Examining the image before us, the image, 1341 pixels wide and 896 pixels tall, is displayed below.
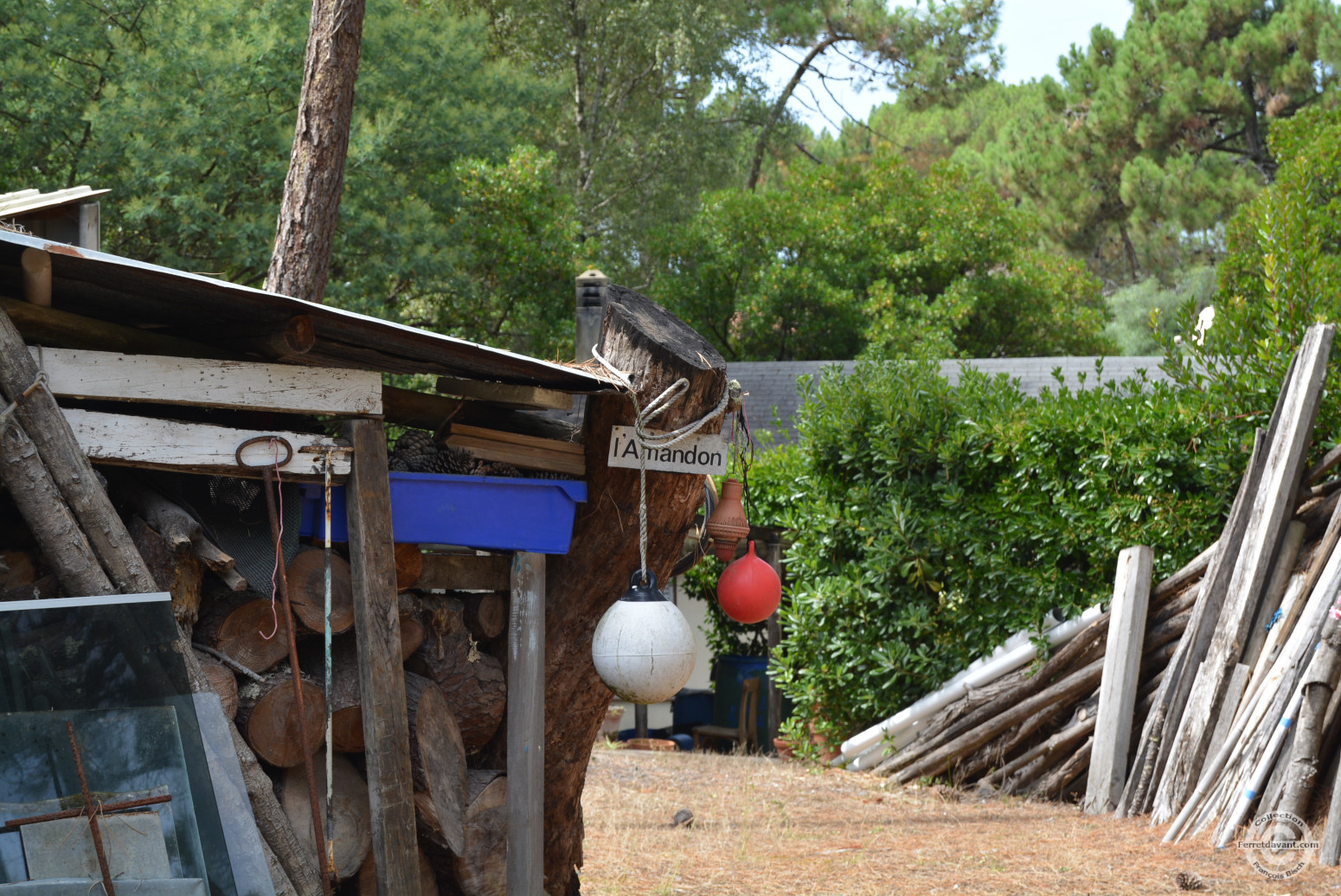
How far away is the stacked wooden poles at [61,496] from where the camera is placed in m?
2.57

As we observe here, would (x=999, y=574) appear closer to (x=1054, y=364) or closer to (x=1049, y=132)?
(x=1054, y=364)

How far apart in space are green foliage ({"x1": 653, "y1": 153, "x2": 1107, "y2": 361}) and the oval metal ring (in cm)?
1442

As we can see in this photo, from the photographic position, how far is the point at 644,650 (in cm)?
316

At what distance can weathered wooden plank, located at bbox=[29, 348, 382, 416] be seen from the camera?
2740 millimetres

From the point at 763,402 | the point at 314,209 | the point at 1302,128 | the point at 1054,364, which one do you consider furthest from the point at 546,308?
the point at 1302,128

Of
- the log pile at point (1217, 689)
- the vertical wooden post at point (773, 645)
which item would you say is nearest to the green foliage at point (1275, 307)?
the log pile at point (1217, 689)

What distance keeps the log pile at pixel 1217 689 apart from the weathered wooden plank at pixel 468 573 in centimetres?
388

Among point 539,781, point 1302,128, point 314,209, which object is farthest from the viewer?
point 1302,128

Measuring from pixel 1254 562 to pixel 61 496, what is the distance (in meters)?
5.61

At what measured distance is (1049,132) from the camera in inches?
825

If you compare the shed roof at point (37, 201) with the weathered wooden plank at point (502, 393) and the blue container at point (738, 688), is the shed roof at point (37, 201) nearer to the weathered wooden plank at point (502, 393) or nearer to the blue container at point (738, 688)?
the weathered wooden plank at point (502, 393)

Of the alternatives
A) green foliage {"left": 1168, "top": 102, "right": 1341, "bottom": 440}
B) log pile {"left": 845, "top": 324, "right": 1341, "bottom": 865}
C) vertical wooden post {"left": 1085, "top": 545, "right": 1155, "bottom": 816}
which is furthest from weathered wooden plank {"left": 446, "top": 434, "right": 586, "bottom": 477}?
green foliage {"left": 1168, "top": 102, "right": 1341, "bottom": 440}

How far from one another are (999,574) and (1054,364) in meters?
7.10

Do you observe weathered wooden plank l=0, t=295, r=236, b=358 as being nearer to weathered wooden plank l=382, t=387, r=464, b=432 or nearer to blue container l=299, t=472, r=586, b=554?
blue container l=299, t=472, r=586, b=554
